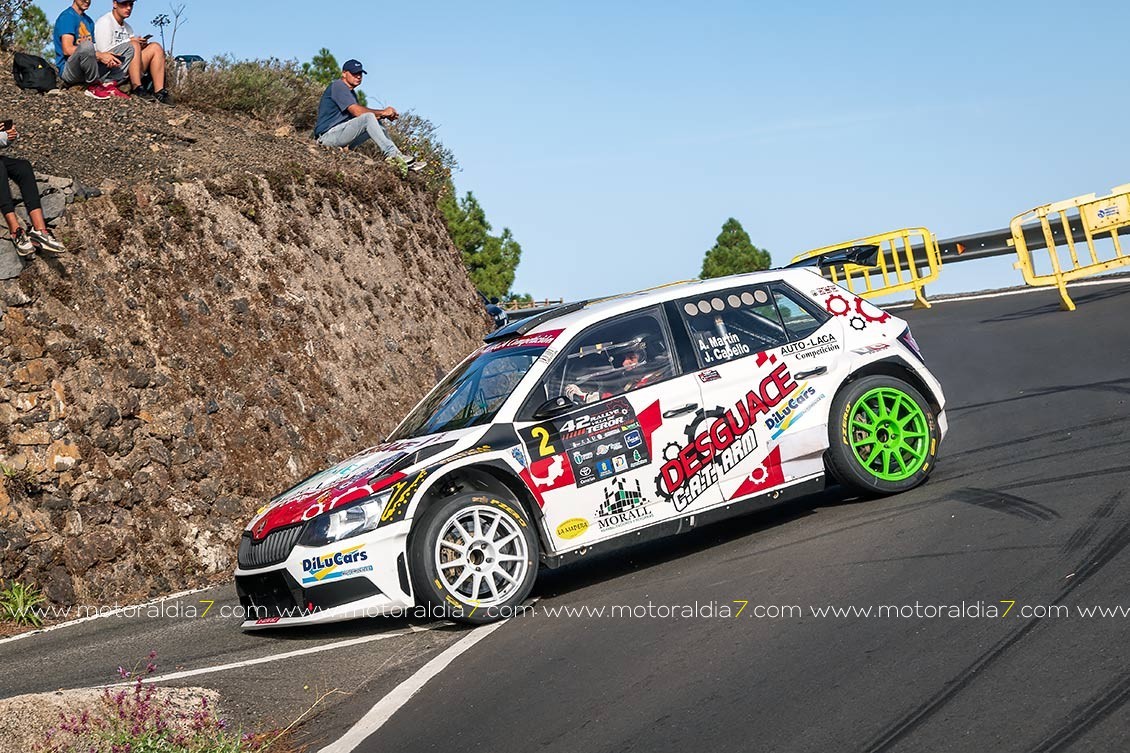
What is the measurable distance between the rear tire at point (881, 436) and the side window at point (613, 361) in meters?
1.36

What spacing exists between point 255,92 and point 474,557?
13.9 m

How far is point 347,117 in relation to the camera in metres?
18.3

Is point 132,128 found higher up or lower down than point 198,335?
higher up

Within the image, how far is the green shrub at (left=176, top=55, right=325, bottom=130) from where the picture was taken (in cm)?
1900

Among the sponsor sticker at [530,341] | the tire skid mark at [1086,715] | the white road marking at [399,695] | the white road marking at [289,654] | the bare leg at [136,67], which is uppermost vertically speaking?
the bare leg at [136,67]

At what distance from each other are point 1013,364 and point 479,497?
9.50m

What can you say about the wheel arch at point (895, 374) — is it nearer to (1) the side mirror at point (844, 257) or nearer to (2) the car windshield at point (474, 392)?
(1) the side mirror at point (844, 257)

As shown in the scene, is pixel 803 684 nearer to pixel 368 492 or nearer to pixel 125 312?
pixel 368 492

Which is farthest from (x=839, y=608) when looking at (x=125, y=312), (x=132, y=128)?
(x=132, y=128)

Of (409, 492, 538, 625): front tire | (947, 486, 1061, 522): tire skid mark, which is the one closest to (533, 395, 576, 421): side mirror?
(409, 492, 538, 625): front tire

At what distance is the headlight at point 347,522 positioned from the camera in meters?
7.44

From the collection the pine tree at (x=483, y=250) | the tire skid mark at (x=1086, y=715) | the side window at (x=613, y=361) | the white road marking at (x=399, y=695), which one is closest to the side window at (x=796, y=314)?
the side window at (x=613, y=361)

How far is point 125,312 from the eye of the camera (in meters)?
12.3

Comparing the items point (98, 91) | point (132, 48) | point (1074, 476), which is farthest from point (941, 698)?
point (132, 48)
